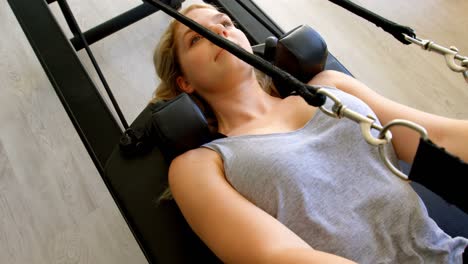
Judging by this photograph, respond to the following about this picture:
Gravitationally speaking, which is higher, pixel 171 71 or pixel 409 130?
pixel 171 71

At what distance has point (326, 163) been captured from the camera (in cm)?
91

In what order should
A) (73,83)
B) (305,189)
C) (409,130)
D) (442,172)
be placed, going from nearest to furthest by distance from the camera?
(442,172) < (305,189) < (409,130) < (73,83)

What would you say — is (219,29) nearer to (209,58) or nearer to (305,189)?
(209,58)

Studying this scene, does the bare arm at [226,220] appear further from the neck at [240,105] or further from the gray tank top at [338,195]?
the neck at [240,105]

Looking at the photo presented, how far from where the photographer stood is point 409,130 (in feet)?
3.14

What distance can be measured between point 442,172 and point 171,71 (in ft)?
2.49

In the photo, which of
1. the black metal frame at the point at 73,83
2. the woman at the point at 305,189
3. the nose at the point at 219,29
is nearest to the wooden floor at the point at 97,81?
the black metal frame at the point at 73,83

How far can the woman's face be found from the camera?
3.28 feet

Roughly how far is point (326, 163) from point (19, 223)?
1266mm

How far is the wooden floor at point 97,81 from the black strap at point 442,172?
1.20 meters

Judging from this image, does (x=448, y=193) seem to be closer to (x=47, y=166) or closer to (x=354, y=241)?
(x=354, y=241)

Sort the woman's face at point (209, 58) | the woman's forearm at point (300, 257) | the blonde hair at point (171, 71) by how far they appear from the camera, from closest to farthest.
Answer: the woman's forearm at point (300, 257)
the woman's face at point (209, 58)
the blonde hair at point (171, 71)


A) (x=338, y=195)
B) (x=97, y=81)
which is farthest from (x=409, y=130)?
(x=97, y=81)

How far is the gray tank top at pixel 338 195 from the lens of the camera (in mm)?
852
